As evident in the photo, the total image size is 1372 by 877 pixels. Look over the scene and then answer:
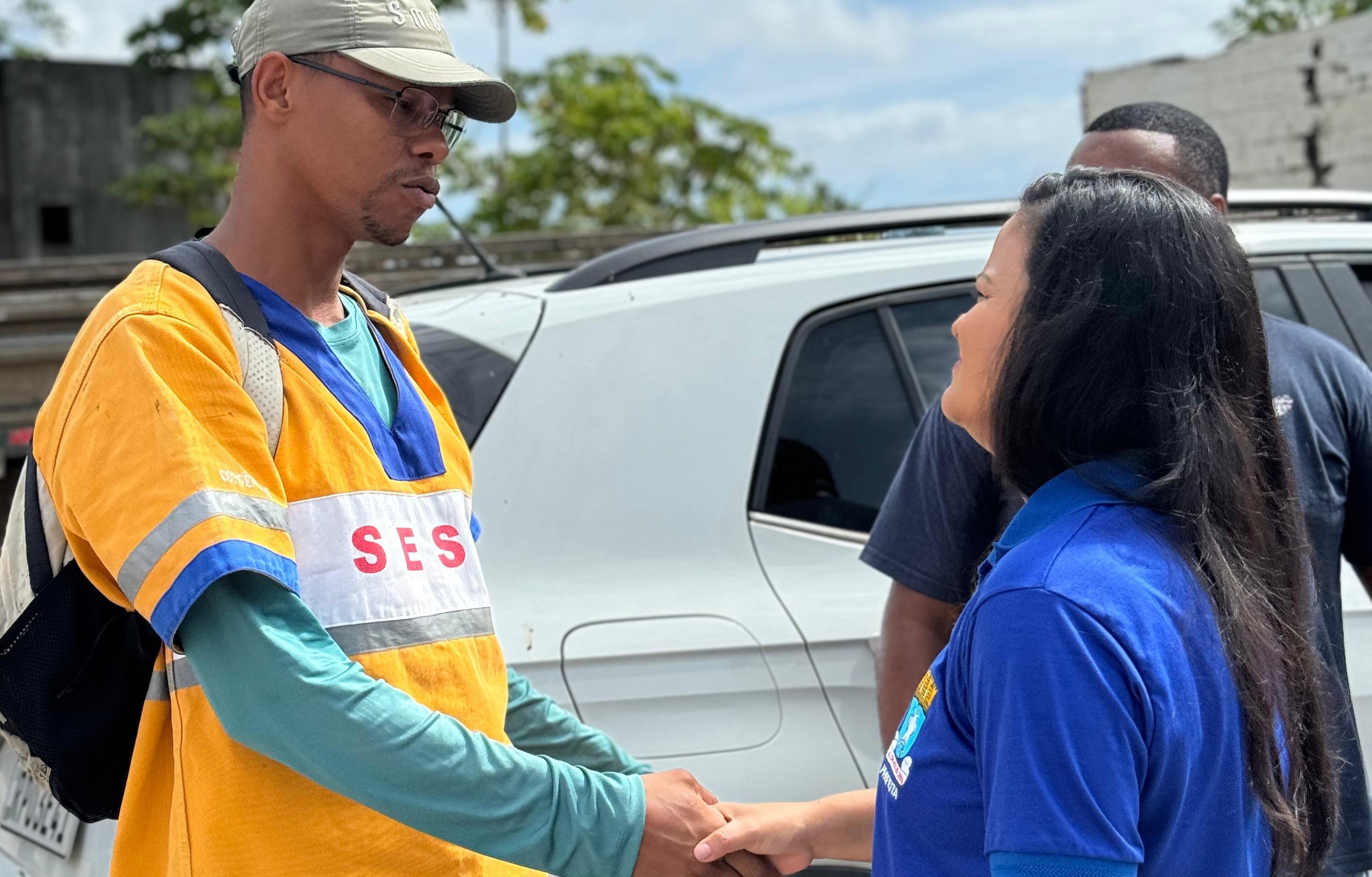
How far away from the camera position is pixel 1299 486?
1.96 metres

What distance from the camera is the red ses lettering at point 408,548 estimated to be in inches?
58.7

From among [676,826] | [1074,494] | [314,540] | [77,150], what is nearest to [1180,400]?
[1074,494]

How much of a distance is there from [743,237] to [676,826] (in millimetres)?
1397

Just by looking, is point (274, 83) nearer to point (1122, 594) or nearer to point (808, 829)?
point (1122, 594)

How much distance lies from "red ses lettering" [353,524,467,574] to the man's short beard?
0.36m

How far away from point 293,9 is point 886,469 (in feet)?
4.79

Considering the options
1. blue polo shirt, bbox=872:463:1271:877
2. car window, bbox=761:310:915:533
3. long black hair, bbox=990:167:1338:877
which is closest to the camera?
blue polo shirt, bbox=872:463:1271:877

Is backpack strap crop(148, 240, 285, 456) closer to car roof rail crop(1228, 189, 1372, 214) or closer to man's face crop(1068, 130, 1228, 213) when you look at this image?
man's face crop(1068, 130, 1228, 213)

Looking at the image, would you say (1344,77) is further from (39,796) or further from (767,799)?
(39,796)

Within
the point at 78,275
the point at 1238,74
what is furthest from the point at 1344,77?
the point at 78,275

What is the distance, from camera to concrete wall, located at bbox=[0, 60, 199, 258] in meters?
A: 20.5

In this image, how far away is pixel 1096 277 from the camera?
1.24 metres

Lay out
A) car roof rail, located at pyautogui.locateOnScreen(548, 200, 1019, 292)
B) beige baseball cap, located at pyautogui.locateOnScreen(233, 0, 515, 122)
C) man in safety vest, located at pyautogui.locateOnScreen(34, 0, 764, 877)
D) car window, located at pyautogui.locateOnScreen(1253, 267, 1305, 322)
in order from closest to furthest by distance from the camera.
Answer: man in safety vest, located at pyautogui.locateOnScreen(34, 0, 764, 877) < beige baseball cap, located at pyautogui.locateOnScreen(233, 0, 515, 122) < car roof rail, located at pyautogui.locateOnScreen(548, 200, 1019, 292) < car window, located at pyautogui.locateOnScreen(1253, 267, 1305, 322)

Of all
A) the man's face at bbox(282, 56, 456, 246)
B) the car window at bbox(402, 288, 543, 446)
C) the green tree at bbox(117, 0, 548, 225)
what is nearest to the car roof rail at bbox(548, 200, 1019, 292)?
the car window at bbox(402, 288, 543, 446)
